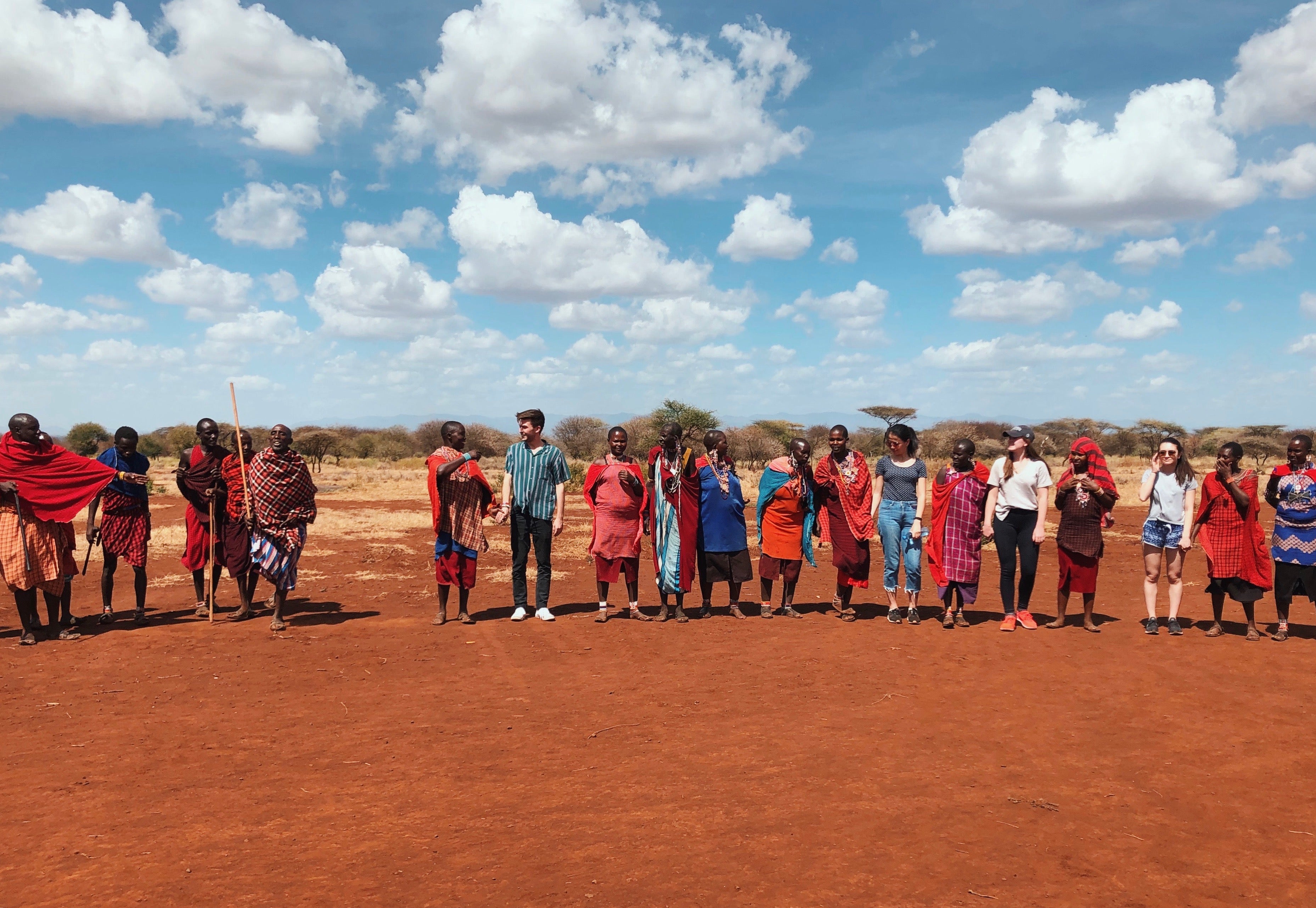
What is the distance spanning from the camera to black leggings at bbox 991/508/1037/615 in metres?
8.03

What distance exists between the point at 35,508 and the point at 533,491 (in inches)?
171

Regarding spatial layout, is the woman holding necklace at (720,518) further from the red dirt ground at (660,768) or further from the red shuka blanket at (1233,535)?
the red shuka blanket at (1233,535)

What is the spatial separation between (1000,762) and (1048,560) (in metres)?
10.5

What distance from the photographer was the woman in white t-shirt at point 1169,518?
25.6 ft

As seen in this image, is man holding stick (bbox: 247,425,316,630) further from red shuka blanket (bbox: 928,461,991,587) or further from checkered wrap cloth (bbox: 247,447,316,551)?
red shuka blanket (bbox: 928,461,991,587)

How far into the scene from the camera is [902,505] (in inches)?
324

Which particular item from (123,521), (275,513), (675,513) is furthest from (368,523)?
(675,513)

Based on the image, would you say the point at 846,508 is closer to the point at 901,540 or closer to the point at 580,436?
the point at 901,540

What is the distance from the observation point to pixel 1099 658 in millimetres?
7152

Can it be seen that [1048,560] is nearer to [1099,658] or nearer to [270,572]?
[1099,658]

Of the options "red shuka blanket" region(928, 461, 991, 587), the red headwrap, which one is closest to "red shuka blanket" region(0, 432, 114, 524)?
"red shuka blanket" region(928, 461, 991, 587)

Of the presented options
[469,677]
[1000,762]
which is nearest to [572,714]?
[469,677]

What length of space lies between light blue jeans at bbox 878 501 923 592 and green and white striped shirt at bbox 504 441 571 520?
304 centimetres

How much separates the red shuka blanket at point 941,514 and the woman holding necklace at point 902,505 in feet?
0.69
